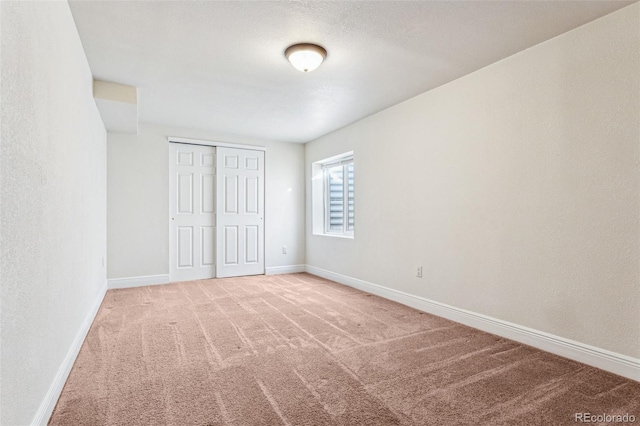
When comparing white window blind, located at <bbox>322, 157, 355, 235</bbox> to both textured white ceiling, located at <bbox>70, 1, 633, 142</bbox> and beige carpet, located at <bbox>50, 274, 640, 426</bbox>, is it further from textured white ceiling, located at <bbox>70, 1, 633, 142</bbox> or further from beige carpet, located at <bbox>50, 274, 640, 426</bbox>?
beige carpet, located at <bbox>50, 274, 640, 426</bbox>

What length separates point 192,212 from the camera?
17.0 feet

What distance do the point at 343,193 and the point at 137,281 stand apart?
3.28m

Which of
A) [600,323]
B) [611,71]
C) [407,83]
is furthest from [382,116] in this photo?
[600,323]

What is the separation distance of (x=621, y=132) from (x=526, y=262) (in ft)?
3.54

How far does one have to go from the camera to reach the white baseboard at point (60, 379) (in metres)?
1.52

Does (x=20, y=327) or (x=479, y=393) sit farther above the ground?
(x=20, y=327)

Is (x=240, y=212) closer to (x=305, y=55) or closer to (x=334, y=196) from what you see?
(x=334, y=196)

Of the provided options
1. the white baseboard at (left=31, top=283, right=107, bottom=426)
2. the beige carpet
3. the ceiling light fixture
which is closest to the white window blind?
the beige carpet

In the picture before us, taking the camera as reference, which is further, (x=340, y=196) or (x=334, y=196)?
(x=334, y=196)

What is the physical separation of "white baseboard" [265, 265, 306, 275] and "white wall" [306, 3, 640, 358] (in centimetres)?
233

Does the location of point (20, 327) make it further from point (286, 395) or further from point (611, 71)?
point (611, 71)

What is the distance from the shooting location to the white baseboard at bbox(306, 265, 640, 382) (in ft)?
6.89

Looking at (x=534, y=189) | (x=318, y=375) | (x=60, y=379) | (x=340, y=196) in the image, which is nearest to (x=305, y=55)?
(x=534, y=189)

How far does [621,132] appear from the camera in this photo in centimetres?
211
